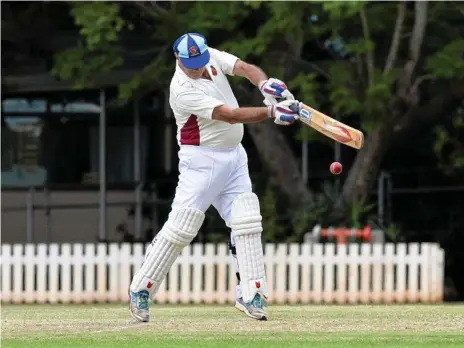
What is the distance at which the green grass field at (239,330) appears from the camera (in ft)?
25.8

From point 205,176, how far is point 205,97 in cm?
59

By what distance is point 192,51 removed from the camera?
8.93 metres

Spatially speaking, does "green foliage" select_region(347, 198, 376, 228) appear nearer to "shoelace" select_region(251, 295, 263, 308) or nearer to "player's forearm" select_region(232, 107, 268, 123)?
"shoelace" select_region(251, 295, 263, 308)

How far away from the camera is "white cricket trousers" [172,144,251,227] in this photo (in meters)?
9.19

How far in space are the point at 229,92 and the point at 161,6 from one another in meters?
8.09

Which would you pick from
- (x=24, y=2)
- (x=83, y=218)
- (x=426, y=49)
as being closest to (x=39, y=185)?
(x=83, y=218)

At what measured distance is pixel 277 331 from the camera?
855cm

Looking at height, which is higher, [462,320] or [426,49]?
[426,49]

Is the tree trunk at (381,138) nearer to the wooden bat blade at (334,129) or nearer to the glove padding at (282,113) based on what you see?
the wooden bat blade at (334,129)

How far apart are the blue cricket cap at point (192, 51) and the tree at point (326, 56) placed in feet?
20.6

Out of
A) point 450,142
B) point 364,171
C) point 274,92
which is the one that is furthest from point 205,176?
point 450,142

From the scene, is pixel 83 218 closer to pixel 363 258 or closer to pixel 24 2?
pixel 24 2

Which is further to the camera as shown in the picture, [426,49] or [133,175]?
[133,175]

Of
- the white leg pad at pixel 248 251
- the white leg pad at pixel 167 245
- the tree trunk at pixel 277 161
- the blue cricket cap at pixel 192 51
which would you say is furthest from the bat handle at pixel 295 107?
the tree trunk at pixel 277 161
